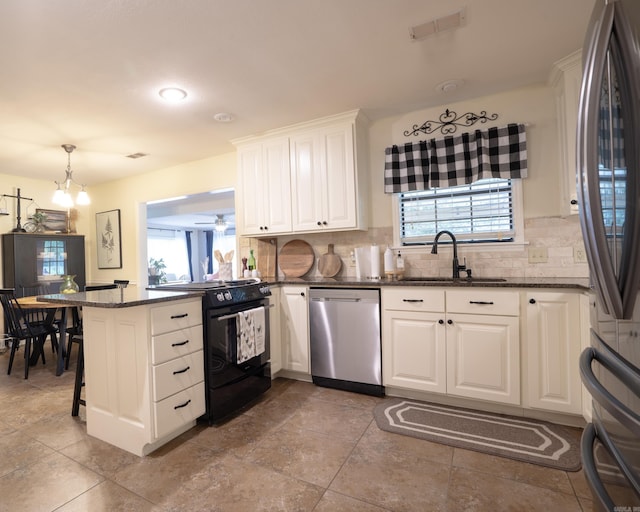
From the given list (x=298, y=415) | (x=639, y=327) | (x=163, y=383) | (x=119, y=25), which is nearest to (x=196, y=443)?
(x=163, y=383)

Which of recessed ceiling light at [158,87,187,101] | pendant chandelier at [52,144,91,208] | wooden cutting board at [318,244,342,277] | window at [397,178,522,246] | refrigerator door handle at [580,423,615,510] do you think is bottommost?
refrigerator door handle at [580,423,615,510]

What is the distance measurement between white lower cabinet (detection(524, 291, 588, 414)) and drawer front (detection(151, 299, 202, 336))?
2.07 metres

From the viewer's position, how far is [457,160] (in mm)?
2760

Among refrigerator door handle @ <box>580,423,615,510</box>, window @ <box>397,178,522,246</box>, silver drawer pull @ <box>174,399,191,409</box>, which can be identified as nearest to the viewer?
refrigerator door handle @ <box>580,423,615,510</box>

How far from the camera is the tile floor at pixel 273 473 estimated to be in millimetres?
1484

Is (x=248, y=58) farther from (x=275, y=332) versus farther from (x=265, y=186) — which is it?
(x=275, y=332)

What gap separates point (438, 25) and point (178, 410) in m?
2.64

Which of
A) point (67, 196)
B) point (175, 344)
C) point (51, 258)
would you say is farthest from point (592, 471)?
point (51, 258)

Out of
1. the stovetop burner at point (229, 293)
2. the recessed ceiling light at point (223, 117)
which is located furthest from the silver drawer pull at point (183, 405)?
the recessed ceiling light at point (223, 117)

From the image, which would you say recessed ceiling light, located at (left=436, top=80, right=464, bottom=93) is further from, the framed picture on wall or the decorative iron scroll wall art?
the framed picture on wall

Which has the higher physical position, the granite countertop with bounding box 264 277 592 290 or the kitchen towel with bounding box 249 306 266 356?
the granite countertop with bounding box 264 277 592 290

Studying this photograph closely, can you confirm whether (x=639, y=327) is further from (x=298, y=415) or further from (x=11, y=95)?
(x=11, y=95)

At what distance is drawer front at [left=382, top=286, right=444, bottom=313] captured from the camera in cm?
232

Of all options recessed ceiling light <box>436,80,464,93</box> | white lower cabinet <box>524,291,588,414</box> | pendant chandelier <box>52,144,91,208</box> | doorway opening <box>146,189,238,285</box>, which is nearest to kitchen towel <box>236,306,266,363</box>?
white lower cabinet <box>524,291,588,414</box>
